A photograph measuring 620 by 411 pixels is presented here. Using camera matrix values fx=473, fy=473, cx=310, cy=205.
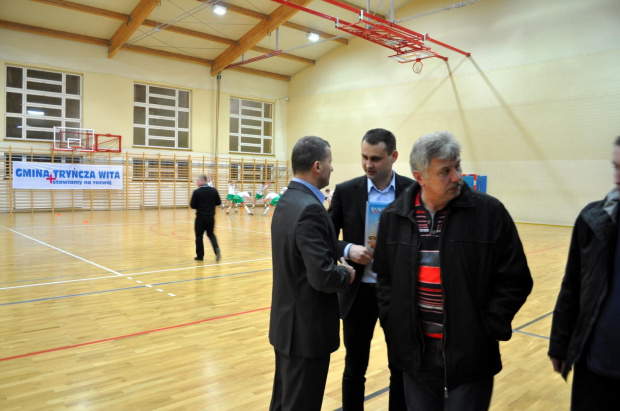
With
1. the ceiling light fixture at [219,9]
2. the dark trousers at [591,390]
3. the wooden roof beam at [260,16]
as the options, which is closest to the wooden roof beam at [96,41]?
the wooden roof beam at [260,16]

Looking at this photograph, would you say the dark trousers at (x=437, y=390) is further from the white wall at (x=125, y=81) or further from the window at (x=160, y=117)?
the window at (x=160, y=117)

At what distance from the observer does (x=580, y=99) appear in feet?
51.5

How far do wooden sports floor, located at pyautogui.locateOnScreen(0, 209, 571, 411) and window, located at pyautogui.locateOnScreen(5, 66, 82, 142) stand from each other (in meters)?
11.1

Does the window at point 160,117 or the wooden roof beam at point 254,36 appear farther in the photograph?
the window at point 160,117

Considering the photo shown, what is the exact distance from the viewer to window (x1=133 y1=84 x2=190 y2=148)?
21.7 meters

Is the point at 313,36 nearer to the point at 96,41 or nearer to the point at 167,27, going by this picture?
the point at 167,27

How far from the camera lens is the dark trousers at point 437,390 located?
1.88m

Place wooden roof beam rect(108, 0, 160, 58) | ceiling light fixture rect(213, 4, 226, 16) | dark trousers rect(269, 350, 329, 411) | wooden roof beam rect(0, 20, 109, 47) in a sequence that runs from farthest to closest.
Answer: wooden roof beam rect(0, 20, 109, 47)
ceiling light fixture rect(213, 4, 226, 16)
wooden roof beam rect(108, 0, 160, 58)
dark trousers rect(269, 350, 329, 411)

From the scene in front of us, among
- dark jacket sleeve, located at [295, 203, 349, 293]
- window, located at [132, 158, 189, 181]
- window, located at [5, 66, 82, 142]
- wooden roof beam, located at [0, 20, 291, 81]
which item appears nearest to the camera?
dark jacket sleeve, located at [295, 203, 349, 293]

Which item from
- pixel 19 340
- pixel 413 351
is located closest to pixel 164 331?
pixel 19 340

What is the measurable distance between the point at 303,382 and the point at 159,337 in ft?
9.33

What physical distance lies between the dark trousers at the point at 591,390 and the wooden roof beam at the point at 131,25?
56.9 ft

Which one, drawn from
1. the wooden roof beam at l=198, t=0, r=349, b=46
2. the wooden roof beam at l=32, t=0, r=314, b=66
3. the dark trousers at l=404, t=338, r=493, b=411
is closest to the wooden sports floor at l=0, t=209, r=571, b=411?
the dark trousers at l=404, t=338, r=493, b=411

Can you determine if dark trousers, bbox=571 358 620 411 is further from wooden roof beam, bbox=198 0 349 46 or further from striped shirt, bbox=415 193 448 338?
wooden roof beam, bbox=198 0 349 46
